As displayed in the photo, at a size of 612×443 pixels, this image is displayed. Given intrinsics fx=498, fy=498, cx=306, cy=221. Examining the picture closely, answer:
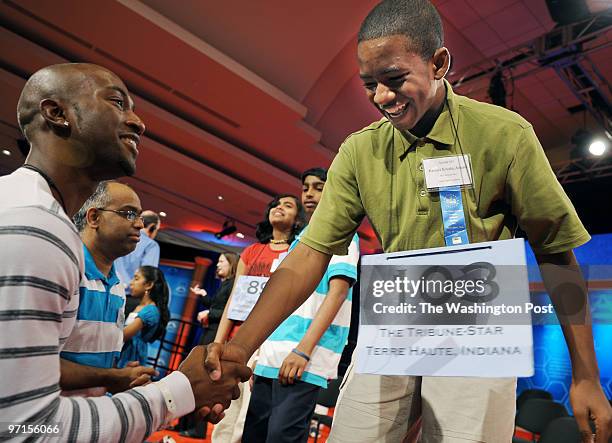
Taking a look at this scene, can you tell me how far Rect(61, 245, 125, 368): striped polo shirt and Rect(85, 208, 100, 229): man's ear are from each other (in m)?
0.29

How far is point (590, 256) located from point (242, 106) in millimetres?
6696

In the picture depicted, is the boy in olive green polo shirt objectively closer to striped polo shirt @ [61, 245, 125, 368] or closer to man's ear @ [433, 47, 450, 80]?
man's ear @ [433, 47, 450, 80]

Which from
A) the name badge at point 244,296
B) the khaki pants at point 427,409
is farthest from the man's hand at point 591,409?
the name badge at point 244,296

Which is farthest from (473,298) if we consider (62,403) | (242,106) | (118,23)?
(242,106)

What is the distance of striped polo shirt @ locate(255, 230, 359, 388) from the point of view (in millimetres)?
2391

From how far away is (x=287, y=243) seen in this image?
319 centimetres

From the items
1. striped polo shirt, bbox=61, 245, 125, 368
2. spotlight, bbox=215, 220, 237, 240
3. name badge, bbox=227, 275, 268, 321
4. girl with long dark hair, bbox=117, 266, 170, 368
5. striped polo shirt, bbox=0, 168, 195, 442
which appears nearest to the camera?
Result: striped polo shirt, bbox=0, 168, 195, 442

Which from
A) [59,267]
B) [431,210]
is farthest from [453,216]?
[59,267]

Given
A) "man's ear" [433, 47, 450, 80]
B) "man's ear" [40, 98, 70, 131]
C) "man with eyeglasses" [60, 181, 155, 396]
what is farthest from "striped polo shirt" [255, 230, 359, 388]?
"man's ear" [40, 98, 70, 131]

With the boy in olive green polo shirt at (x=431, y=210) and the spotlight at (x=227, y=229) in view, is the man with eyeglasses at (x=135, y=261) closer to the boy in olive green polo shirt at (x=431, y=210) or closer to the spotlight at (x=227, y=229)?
the boy in olive green polo shirt at (x=431, y=210)

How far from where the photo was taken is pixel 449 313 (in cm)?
125

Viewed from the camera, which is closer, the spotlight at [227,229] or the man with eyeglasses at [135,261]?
the man with eyeglasses at [135,261]

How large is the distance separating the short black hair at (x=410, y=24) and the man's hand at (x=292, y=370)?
4.66 feet

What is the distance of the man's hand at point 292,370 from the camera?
2.22 m
